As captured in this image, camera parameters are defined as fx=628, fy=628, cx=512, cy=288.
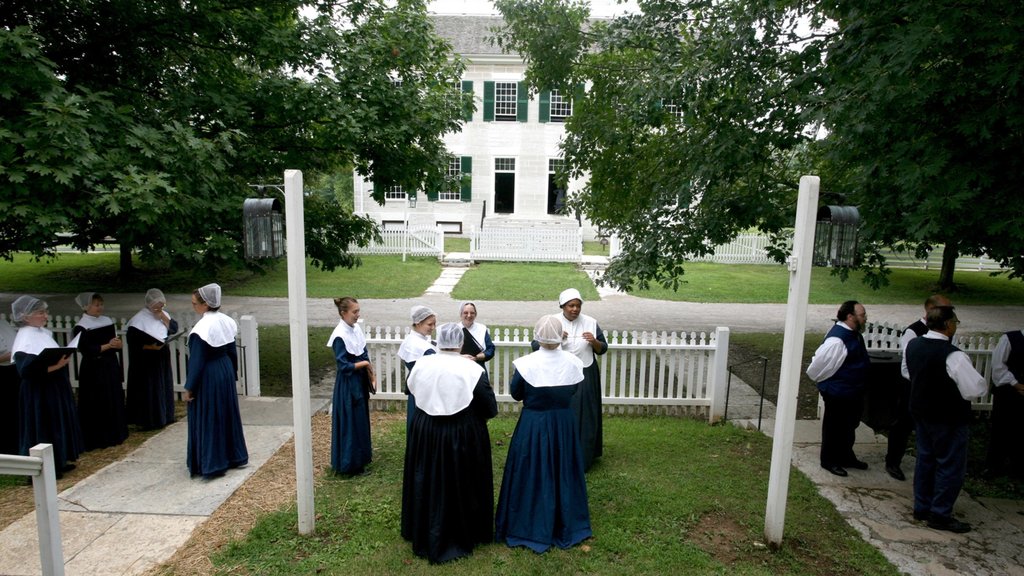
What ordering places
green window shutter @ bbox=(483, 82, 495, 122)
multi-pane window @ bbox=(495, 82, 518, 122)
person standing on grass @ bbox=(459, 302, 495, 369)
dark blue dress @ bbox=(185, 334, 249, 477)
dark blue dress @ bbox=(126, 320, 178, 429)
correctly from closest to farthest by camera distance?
1. dark blue dress @ bbox=(185, 334, 249, 477)
2. person standing on grass @ bbox=(459, 302, 495, 369)
3. dark blue dress @ bbox=(126, 320, 178, 429)
4. green window shutter @ bbox=(483, 82, 495, 122)
5. multi-pane window @ bbox=(495, 82, 518, 122)

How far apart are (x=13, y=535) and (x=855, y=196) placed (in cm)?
808

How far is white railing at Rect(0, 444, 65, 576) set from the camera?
3.23 m

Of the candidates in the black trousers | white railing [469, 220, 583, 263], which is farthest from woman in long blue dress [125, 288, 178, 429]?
white railing [469, 220, 583, 263]

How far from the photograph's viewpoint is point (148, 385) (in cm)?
673

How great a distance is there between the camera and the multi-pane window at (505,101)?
26.8 meters

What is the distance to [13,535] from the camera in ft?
15.0

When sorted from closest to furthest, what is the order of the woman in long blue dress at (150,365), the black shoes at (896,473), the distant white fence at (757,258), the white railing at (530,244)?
the black shoes at (896,473) → the woman in long blue dress at (150,365) → the white railing at (530,244) → the distant white fence at (757,258)

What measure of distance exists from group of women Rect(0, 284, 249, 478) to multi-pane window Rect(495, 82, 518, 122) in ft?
72.4

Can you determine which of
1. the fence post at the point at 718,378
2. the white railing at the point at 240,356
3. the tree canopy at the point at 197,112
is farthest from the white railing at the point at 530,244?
the fence post at the point at 718,378

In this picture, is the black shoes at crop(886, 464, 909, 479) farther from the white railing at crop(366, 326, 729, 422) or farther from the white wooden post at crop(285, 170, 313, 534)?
the white wooden post at crop(285, 170, 313, 534)

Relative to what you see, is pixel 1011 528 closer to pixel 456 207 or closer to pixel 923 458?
pixel 923 458

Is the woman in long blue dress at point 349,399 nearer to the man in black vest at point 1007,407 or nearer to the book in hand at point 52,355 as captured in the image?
the book in hand at point 52,355

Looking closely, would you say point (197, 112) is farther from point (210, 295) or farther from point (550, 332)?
point (550, 332)

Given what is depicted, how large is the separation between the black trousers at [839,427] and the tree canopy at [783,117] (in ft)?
5.43
